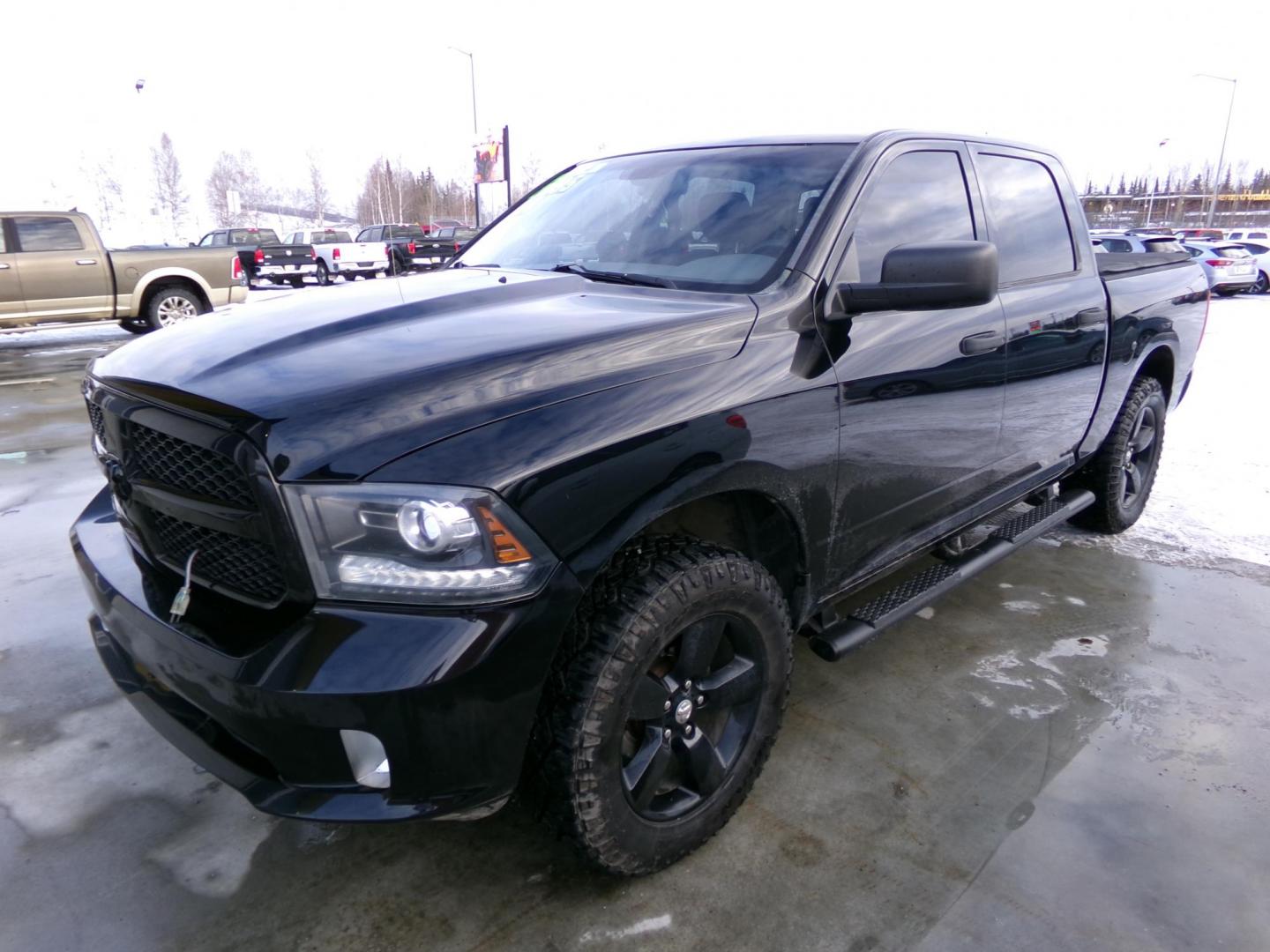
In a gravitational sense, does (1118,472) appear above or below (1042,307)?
below

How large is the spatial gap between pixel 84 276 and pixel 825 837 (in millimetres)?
13086

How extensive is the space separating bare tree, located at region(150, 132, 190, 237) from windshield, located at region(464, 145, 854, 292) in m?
66.8

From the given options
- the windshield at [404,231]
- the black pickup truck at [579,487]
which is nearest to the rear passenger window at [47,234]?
the black pickup truck at [579,487]

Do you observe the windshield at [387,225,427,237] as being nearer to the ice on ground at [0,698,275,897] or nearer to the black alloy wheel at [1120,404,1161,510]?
the black alloy wheel at [1120,404,1161,510]

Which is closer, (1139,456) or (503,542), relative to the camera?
(503,542)

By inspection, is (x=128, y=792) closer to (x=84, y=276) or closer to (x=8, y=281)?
(x=84, y=276)

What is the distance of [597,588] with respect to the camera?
78.9 inches

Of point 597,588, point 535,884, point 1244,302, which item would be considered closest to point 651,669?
point 597,588

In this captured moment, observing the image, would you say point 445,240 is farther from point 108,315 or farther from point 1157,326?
point 1157,326

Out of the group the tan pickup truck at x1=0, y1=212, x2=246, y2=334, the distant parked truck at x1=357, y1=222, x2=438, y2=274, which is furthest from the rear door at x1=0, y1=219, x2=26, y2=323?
the distant parked truck at x1=357, y1=222, x2=438, y2=274

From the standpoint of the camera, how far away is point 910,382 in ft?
8.93

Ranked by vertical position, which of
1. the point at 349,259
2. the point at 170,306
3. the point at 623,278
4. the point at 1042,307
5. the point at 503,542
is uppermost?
the point at 623,278

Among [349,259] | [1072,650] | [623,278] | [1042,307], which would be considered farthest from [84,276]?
[1072,650]

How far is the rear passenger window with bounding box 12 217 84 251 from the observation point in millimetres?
11906
